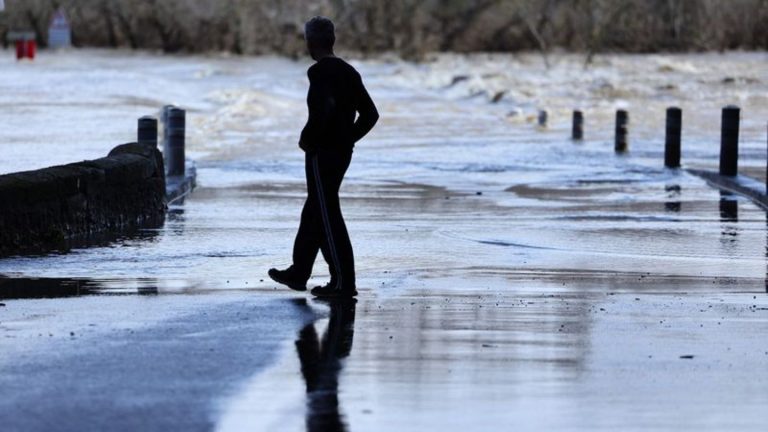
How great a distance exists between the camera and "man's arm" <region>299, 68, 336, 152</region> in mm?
11648

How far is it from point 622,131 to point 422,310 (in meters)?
21.6

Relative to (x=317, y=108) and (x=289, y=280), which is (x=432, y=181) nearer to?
(x=289, y=280)

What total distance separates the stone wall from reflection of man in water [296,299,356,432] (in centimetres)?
369

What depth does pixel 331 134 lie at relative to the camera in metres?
11.7

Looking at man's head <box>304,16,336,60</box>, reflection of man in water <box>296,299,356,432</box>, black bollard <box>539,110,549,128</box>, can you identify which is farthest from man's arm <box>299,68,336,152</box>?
black bollard <box>539,110,549,128</box>

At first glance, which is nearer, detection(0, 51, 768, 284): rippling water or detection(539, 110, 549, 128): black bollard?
detection(0, 51, 768, 284): rippling water

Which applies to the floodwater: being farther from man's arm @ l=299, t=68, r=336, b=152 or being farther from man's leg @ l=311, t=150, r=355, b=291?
man's arm @ l=299, t=68, r=336, b=152

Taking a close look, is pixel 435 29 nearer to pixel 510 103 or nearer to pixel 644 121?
pixel 510 103

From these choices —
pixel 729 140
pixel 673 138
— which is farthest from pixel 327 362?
pixel 673 138

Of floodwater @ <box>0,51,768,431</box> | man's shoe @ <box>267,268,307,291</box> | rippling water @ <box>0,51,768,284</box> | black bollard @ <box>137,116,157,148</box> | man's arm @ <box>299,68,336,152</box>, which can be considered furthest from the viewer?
black bollard @ <box>137,116,157,148</box>

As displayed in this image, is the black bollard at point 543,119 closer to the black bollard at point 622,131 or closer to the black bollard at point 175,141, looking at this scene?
the black bollard at point 622,131

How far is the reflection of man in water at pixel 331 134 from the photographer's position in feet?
38.2

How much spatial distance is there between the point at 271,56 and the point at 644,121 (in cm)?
5897

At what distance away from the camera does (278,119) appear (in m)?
46.5
